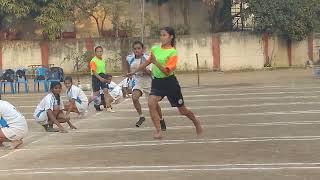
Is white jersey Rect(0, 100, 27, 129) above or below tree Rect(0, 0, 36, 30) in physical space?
below

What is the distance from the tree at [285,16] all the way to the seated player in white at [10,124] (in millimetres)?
23607

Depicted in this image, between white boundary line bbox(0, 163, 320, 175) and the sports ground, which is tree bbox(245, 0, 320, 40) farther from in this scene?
white boundary line bbox(0, 163, 320, 175)

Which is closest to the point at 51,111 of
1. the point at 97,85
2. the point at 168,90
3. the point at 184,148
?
the point at 168,90

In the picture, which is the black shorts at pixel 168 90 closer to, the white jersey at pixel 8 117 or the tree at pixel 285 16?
the white jersey at pixel 8 117

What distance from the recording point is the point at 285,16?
31.8 m

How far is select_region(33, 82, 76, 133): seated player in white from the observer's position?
11.4 meters

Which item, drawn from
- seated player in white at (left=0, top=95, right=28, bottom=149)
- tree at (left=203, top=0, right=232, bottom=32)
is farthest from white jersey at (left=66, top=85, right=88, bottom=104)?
tree at (left=203, top=0, right=232, bottom=32)

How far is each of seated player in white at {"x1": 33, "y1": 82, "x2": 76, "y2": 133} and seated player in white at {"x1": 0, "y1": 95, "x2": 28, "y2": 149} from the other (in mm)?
1647

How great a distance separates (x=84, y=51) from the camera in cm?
3247

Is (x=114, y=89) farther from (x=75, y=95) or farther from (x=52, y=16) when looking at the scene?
(x=52, y=16)

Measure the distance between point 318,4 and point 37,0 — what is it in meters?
14.9

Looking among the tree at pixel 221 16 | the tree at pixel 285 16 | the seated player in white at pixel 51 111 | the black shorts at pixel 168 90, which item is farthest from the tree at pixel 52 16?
the black shorts at pixel 168 90

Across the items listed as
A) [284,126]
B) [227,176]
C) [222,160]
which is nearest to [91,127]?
[284,126]

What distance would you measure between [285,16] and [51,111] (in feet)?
73.7
